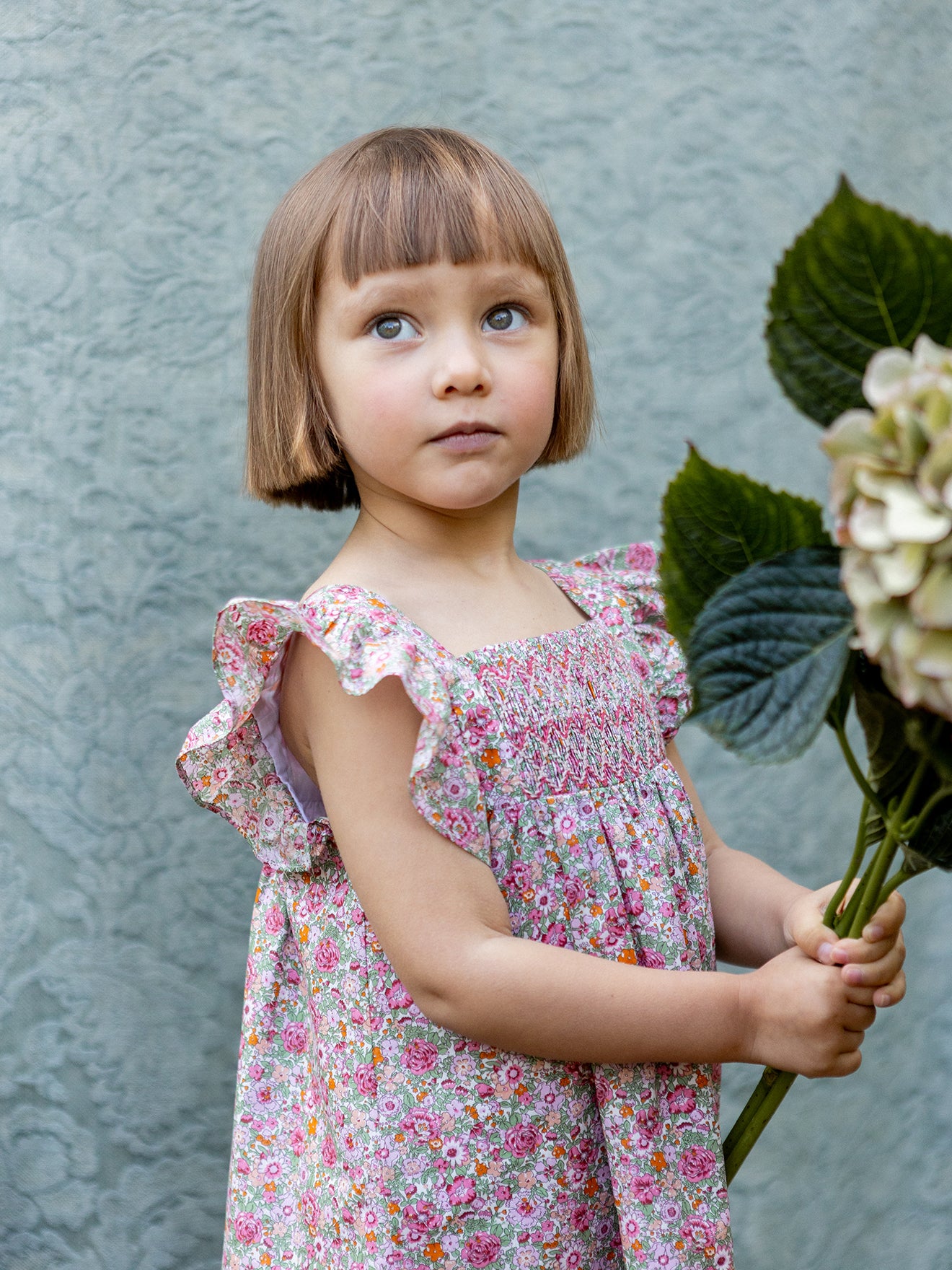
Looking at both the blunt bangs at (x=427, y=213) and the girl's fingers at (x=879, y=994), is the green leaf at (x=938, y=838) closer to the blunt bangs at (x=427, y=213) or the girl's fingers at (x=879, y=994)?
the girl's fingers at (x=879, y=994)

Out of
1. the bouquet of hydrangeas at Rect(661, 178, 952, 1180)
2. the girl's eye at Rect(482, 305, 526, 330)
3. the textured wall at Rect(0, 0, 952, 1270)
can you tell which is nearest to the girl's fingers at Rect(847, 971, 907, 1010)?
the bouquet of hydrangeas at Rect(661, 178, 952, 1180)

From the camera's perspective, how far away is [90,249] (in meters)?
1.17

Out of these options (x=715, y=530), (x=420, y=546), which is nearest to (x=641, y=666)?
(x=420, y=546)

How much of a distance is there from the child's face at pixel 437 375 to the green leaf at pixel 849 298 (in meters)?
0.29

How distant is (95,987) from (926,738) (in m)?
0.94

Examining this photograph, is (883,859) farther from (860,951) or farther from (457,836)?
(457,836)

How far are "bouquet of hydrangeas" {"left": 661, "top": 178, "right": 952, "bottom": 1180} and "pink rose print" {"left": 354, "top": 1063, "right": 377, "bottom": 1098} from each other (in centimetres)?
35

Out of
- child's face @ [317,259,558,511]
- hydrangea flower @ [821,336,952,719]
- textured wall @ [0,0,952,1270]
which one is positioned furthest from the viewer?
textured wall @ [0,0,952,1270]

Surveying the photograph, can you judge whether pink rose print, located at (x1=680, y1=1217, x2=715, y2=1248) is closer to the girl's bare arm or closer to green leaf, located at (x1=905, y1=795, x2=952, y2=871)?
the girl's bare arm

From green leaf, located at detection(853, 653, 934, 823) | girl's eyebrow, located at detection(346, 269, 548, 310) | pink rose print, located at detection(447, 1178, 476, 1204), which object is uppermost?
girl's eyebrow, located at detection(346, 269, 548, 310)

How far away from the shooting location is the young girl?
2.35 feet

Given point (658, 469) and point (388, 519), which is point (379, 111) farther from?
point (388, 519)

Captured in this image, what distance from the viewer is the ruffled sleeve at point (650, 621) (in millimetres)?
936

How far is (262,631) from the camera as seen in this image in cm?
76
